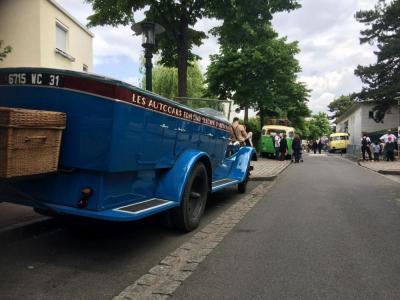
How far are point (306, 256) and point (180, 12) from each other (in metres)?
10.7

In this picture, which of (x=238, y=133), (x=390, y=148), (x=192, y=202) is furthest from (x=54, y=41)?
(x=390, y=148)

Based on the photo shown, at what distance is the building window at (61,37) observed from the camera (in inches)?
705

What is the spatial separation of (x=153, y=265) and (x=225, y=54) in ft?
84.3

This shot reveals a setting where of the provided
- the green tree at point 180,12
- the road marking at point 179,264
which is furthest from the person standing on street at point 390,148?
the road marking at point 179,264

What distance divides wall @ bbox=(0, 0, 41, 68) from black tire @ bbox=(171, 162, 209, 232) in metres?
11.6

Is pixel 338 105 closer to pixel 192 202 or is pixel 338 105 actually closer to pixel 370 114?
pixel 370 114

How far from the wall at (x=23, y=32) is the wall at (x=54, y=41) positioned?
0.21m

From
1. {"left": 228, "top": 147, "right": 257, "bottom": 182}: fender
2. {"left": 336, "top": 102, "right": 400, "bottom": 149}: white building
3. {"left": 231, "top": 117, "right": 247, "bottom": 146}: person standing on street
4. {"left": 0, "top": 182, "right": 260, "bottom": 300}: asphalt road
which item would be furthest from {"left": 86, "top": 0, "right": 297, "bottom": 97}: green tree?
{"left": 336, "top": 102, "right": 400, "bottom": 149}: white building

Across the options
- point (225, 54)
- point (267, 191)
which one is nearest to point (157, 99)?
point (267, 191)

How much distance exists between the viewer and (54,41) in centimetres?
1744

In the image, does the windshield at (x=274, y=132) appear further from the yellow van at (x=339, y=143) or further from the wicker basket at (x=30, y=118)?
the wicker basket at (x=30, y=118)

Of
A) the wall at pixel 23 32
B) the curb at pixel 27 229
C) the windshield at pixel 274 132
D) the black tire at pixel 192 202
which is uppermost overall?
the wall at pixel 23 32

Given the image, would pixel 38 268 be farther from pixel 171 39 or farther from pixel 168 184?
pixel 171 39

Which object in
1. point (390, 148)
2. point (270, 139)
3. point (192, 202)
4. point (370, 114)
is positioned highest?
point (370, 114)
